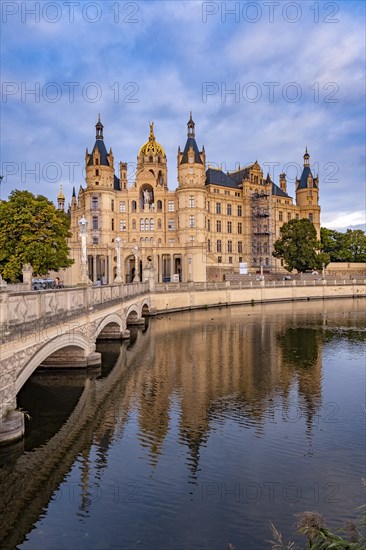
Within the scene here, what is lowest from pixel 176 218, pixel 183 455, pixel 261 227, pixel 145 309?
pixel 183 455

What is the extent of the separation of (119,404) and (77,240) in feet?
246

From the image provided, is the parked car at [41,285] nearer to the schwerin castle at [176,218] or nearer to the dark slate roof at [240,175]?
the schwerin castle at [176,218]

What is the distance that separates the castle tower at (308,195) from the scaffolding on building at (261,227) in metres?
12.4

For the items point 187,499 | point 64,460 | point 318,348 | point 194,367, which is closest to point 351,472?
point 187,499

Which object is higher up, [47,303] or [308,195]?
[308,195]

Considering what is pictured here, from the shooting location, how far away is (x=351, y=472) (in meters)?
12.8

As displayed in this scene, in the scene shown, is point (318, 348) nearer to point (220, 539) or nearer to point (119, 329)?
point (119, 329)

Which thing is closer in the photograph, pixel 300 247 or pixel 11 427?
pixel 11 427

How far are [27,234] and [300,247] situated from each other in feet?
191

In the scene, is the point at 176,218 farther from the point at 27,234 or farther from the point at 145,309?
the point at 27,234

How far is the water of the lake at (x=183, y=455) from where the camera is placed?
409 inches

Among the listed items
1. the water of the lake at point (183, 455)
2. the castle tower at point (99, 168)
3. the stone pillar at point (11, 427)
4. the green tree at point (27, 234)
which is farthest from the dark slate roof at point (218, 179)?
the stone pillar at point (11, 427)

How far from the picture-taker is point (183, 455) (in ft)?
45.9

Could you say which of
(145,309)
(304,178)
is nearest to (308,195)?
(304,178)
